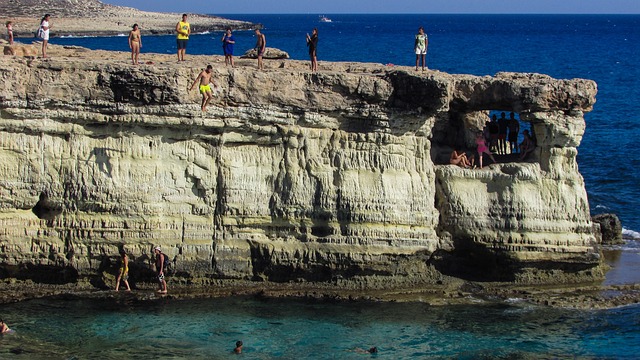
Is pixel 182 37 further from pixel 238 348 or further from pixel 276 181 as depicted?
pixel 238 348

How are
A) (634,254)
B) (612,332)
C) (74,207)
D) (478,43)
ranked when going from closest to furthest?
(612,332) → (74,207) → (634,254) → (478,43)

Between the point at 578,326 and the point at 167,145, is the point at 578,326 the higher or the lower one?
the lower one

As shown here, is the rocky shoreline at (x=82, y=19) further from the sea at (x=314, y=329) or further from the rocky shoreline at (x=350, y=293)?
the sea at (x=314, y=329)

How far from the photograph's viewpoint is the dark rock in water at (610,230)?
27234 millimetres

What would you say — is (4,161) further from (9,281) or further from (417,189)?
(417,189)

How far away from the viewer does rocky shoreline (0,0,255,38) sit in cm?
10771

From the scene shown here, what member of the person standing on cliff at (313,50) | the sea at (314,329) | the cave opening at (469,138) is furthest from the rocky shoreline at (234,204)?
the person standing on cliff at (313,50)

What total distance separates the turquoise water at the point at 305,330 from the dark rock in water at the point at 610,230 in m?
5.39

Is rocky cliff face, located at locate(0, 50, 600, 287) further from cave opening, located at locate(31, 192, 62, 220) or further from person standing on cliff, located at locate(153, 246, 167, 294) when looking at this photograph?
person standing on cliff, located at locate(153, 246, 167, 294)

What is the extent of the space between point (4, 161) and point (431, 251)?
9.87 m

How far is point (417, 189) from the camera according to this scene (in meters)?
23.0

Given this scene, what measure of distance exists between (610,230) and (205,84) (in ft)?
40.5

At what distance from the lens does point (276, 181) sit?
889 inches

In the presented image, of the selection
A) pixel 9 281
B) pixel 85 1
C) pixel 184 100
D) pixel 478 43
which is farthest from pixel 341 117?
pixel 85 1
